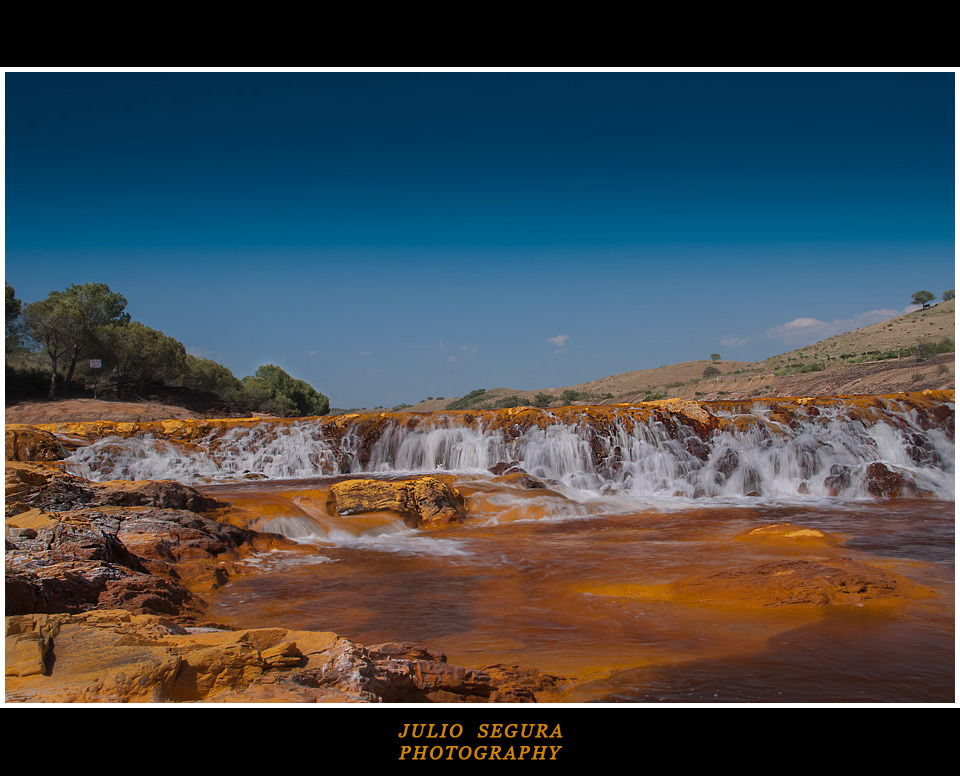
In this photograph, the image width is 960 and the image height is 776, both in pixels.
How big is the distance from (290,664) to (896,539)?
8.58 meters

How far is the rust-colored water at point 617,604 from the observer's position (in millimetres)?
3844

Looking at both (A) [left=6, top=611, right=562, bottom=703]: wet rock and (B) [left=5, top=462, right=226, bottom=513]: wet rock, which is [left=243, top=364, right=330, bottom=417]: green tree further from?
(A) [left=6, top=611, right=562, bottom=703]: wet rock

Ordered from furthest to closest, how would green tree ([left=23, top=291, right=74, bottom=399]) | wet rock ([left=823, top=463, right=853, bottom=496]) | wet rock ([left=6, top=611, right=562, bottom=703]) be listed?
green tree ([left=23, top=291, right=74, bottom=399]), wet rock ([left=823, top=463, right=853, bottom=496]), wet rock ([left=6, top=611, right=562, bottom=703])

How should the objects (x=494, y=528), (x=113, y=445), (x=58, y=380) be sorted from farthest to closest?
(x=58, y=380), (x=113, y=445), (x=494, y=528)

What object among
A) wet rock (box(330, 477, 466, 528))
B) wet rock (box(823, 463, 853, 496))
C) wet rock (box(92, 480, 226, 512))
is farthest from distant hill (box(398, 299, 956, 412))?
wet rock (box(92, 480, 226, 512))

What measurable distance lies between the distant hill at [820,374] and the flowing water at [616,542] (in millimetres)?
8944

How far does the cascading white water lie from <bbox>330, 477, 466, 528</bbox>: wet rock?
4.80m

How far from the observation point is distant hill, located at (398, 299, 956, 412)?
27875 millimetres

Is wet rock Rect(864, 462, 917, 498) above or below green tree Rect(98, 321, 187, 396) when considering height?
below

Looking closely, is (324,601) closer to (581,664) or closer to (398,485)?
(581,664)

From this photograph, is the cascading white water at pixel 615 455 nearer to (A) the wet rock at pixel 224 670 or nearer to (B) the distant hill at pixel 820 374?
(B) the distant hill at pixel 820 374

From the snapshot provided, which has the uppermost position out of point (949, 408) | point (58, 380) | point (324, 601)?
point (58, 380)

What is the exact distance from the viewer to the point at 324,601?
20.1 feet

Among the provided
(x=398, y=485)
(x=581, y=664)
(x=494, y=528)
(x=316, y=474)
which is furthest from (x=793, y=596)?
(x=316, y=474)
